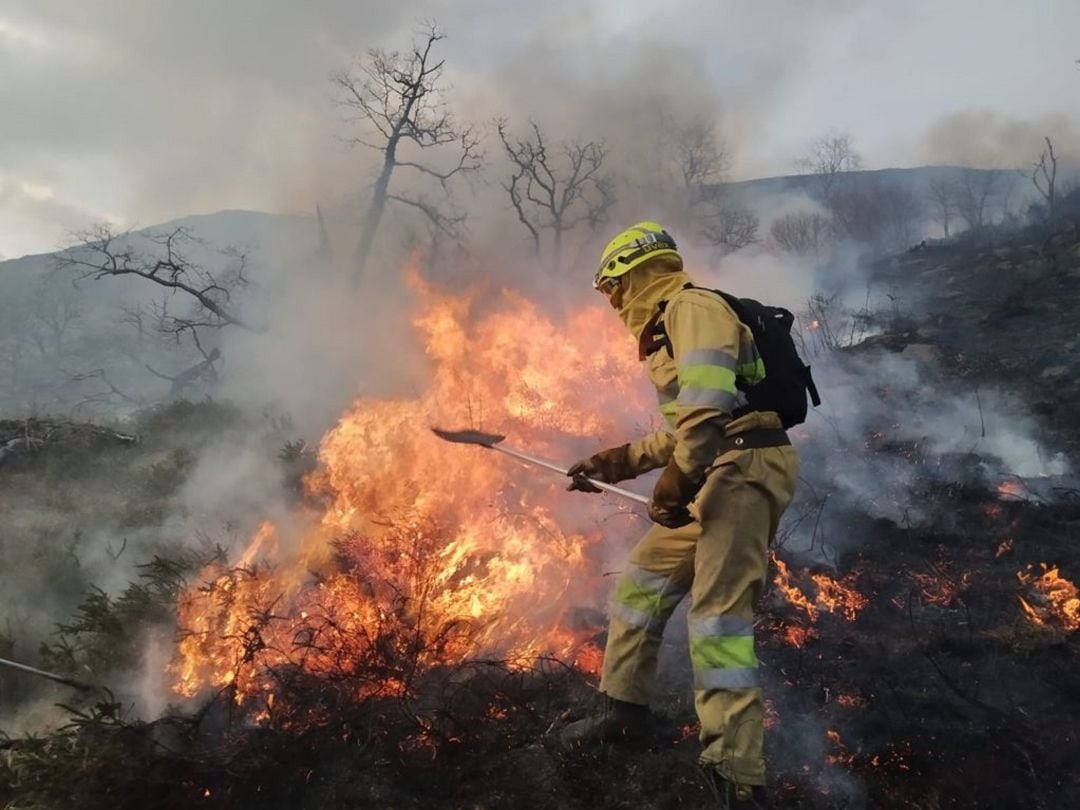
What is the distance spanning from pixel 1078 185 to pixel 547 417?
3336cm

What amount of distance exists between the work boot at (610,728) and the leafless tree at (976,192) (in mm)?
36432

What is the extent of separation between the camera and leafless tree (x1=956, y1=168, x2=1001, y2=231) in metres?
32.9

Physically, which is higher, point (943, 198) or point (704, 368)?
point (943, 198)

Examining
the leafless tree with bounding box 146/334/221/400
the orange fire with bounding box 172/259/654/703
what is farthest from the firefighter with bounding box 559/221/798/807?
the leafless tree with bounding box 146/334/221/400

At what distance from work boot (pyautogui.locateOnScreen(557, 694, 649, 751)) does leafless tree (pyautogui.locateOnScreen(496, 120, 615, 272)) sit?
20.9 meters

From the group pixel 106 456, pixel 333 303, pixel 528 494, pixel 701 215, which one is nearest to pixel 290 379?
pixel 333 303

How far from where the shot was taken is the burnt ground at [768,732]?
3.06 m

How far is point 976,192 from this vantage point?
3594cm

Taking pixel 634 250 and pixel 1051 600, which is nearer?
pixel 634 250

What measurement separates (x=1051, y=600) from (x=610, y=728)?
358cm

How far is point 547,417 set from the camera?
7.54 metres

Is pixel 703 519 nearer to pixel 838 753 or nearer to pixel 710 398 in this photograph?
pixel 710 398

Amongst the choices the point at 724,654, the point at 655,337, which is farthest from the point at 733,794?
the point at 655,337

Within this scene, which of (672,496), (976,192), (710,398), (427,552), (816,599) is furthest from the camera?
(976,192)
